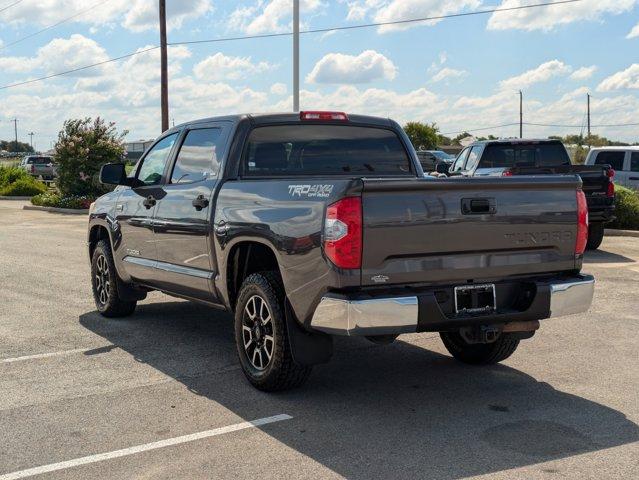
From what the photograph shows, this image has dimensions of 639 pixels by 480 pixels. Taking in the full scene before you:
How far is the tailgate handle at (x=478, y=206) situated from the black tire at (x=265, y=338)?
138 cm

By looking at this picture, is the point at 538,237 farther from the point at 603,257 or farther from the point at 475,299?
the point at 603,257

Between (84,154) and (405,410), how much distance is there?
24.1 m

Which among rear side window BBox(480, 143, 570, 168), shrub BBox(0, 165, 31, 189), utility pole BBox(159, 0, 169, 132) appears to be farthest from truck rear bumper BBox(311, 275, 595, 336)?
shrub BBox(0, 165, 31, 189)

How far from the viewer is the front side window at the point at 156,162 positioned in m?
7.62

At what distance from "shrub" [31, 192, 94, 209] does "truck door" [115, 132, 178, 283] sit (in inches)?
776

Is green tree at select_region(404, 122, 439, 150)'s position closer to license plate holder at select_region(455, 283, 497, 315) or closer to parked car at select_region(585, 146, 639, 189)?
parked car at select_region(585, 146, 639, 189)

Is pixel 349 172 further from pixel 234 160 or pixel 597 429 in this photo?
pixel 597 429

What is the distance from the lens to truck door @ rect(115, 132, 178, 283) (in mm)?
7527

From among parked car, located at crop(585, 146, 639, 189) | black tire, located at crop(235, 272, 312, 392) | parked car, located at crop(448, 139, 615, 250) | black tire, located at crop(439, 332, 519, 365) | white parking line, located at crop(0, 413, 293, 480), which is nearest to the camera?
white parking line, located at crop(0, 413, 293, 480)

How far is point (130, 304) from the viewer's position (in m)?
8.74

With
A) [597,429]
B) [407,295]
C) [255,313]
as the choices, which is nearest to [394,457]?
[407,295]

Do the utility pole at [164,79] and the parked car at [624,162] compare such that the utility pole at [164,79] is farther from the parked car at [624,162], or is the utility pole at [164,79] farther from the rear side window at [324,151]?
the rear side window at [324,151]

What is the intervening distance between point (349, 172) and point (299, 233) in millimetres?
1708

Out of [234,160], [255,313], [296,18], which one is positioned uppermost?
[296,18]
